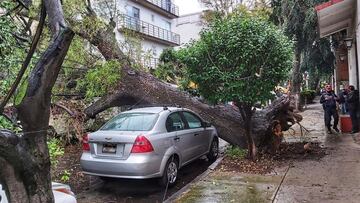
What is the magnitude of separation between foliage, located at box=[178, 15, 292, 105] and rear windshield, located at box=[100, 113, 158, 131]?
5.54 ft

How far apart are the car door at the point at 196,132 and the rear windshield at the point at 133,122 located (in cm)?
124

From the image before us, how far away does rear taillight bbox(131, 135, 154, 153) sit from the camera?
7.28 metres

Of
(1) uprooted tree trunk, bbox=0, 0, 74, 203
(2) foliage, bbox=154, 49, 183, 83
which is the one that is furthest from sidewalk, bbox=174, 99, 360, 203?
(2) foliage, bbox=154, 49, 183, 83

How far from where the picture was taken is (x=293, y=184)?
711cm

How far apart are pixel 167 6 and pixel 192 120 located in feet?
105

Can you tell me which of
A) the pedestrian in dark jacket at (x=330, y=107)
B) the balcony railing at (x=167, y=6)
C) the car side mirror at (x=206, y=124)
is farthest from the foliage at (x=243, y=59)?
the balcony railing at (x=167, y=6)

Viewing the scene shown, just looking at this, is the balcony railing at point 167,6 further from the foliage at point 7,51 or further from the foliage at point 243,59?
the foliage at point 7,51

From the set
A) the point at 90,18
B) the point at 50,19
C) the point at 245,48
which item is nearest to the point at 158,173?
the point at 245,48

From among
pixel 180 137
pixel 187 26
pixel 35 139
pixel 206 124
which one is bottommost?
pixel 180 137

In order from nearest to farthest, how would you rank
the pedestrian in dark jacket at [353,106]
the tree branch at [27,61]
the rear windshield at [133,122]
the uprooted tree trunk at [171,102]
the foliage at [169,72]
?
the tree branch at [27,61] → the rear windshield at [133,122] → the uprooted tree trunk at [171,102] → the pedestrian in dark jacket at [353,106] → the foliage at [169,72]

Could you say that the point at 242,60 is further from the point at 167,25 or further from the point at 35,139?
the point at 167,25

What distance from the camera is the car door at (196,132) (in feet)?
30.2

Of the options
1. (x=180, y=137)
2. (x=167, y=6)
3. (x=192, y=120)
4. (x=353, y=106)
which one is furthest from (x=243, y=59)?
(x=167, y=6)

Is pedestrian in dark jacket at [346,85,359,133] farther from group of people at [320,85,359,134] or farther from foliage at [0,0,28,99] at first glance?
foliage at [0,0,28,99]
